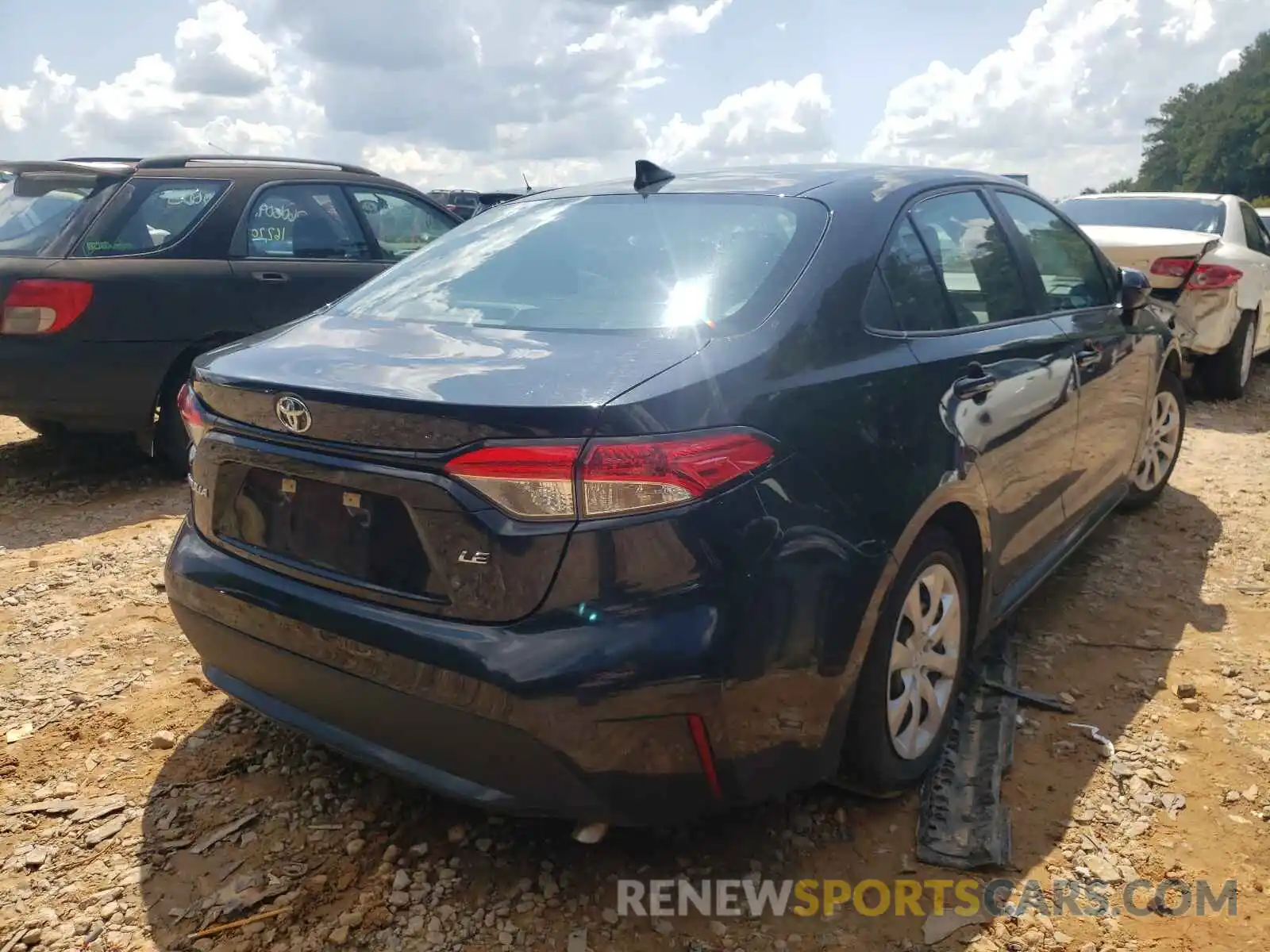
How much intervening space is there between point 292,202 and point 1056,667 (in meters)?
4.74

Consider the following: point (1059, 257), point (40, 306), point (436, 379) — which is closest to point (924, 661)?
point (436, 379)

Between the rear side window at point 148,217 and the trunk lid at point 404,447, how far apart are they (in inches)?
124

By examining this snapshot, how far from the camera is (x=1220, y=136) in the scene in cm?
5984

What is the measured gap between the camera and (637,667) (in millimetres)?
1889

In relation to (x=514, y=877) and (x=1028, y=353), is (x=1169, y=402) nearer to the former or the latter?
(x=1028, y=353)

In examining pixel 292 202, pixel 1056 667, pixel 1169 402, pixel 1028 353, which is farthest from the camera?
pixel 292 202

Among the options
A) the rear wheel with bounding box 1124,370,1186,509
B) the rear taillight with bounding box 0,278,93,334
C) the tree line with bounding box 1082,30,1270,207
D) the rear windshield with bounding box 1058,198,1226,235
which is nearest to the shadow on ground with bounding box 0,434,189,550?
the rear taillight with bounding box 0,278,93,334

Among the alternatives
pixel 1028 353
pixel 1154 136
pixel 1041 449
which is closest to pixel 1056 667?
pixel 1041 449

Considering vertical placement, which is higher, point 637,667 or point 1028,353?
point 1028,353

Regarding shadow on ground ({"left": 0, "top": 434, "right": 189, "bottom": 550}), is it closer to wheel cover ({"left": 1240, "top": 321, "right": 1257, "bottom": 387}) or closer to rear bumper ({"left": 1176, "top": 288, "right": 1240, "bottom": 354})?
rear bumper ({"left": 1176, "top": 288, "right": 1240, "bottom": 354})

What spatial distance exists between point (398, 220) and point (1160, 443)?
15.1 ft

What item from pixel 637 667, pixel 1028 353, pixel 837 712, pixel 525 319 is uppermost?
pixel 525 319

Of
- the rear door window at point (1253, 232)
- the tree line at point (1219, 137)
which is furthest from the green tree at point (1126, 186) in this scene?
the rear door window at point (1253, 232)

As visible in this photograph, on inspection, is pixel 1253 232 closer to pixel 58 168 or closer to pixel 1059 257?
pixel 1059 257
